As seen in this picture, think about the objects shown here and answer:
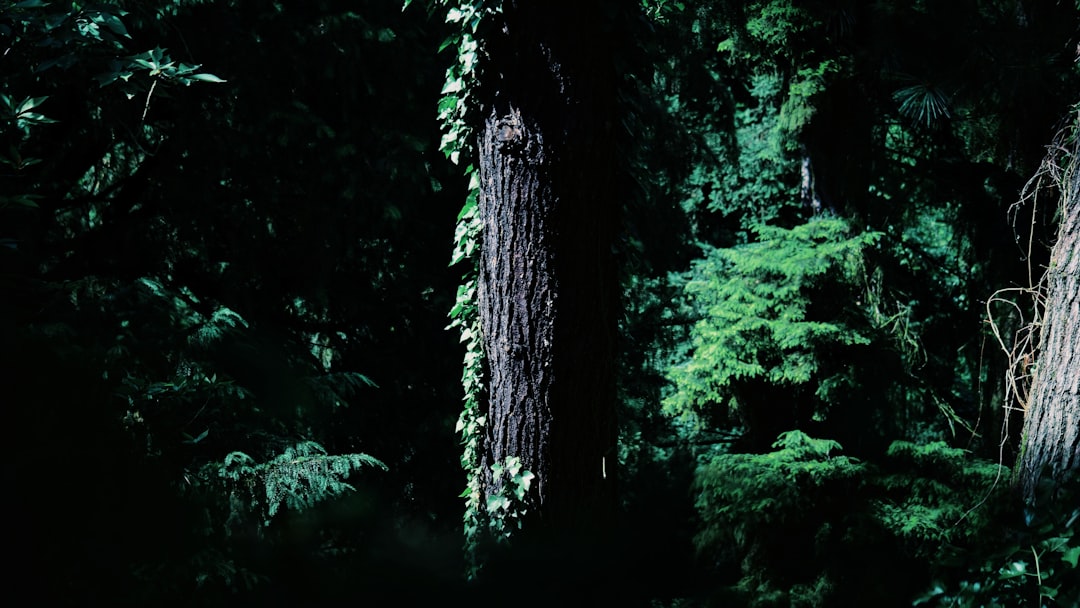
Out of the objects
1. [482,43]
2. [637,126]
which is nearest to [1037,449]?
[637,126]

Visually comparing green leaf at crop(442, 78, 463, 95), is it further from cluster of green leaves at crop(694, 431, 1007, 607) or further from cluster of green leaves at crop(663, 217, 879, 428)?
cluster of green leaves at crop(663, 217, 879, 428)

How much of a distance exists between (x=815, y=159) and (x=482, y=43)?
19.6ft

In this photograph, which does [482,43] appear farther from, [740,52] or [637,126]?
[740,52]

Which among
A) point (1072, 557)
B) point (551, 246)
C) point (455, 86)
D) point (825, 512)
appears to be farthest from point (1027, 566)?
point (825, 512)

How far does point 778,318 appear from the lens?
846 cm

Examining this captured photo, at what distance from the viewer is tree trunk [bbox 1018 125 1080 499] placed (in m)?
4.52

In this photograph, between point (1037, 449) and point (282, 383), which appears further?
point (282, 383)

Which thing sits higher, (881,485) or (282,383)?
(282,383)

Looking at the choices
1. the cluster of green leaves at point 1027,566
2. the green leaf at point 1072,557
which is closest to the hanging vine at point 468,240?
the cluster of green leaves at point 1027,566

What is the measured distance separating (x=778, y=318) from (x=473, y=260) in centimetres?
521

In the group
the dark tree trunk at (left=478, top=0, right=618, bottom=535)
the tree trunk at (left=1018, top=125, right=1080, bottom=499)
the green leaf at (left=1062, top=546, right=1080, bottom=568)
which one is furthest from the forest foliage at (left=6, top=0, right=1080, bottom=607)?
the tree trunk at (left=1018, top=125, right=1080, bottom=499)

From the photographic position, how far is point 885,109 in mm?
9492

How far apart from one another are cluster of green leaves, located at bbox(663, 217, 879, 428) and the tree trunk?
3.22 m

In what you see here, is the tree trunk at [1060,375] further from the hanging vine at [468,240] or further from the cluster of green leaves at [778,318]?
the cluster of green leaves at [778,318]
